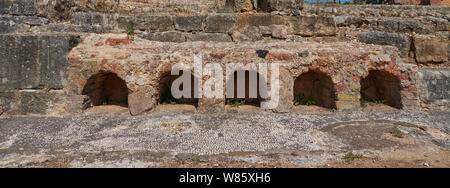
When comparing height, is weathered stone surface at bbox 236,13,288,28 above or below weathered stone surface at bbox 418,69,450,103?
above

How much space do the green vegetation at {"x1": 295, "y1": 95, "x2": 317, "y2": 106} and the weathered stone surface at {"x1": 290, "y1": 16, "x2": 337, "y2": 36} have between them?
4.68 feet

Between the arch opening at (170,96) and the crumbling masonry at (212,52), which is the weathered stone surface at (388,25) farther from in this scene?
the arch opening at (170,96)

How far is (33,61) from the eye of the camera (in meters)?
4.82

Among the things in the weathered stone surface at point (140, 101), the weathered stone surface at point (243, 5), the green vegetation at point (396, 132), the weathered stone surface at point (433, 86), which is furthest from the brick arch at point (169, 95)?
the weathered stone surface at point (433, 86)

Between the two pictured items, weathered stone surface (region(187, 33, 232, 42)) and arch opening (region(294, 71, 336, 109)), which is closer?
arch opening (region(294, 71, 336, 109))

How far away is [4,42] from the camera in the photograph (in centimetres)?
474

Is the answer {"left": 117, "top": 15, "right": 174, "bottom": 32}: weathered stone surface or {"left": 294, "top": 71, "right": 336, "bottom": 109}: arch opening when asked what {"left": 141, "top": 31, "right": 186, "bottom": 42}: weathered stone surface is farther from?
{"left": 294, "top": 71, "right": 336, "bottom": 109}: arch opening

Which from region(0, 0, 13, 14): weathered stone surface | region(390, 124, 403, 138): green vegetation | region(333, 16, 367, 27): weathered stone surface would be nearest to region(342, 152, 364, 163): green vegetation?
region(390, 124, 403, 138): green vegetation

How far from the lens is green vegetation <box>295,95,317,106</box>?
563cm

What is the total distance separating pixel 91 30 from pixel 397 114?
6257 millimetres

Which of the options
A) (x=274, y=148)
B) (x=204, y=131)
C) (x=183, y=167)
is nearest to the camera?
(x=183, y=167)
